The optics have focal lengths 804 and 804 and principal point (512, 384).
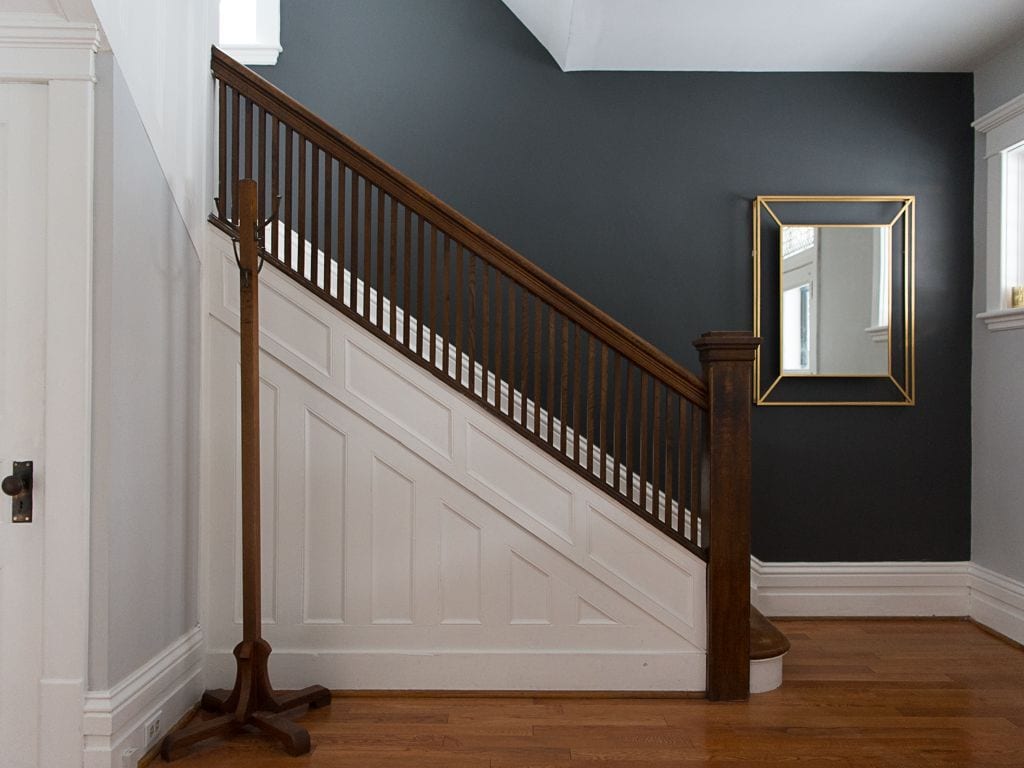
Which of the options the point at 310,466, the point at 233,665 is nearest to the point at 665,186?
the point at 310,466

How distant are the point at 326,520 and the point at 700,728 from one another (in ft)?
4.97

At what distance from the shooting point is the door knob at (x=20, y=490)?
2.22m

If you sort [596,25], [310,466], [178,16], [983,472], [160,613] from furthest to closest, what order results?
1. [983,472]
2. [596,25]
3. [310,466]
4. [178,16]
5. [160,613]

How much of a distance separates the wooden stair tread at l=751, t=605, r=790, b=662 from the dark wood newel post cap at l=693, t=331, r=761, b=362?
1106mm

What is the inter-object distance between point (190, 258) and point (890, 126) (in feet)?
11.6

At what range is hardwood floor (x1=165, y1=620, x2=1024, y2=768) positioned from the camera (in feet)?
8.14

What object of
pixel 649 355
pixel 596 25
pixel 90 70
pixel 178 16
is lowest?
pixel 649 355

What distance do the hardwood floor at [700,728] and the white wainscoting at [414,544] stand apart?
0.54 ft

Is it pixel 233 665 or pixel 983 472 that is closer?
pixel 233 665

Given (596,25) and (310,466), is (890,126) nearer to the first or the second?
(596,25)

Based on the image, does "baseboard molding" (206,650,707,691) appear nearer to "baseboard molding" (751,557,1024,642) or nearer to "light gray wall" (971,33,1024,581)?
"baseboard molding" (751,557,1024,642)

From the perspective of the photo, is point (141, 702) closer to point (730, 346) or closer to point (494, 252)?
point (494, 252)

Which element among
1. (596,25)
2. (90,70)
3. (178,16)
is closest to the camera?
(90,70)

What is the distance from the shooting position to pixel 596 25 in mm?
3740
